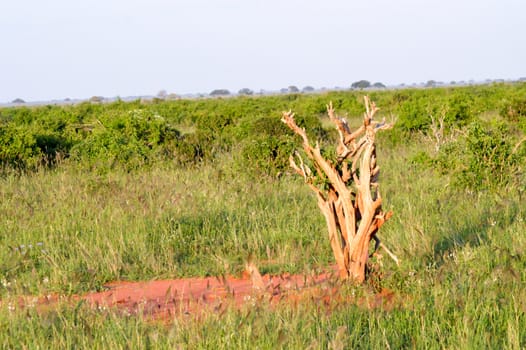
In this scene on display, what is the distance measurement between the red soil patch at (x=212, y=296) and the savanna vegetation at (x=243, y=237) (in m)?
0.10

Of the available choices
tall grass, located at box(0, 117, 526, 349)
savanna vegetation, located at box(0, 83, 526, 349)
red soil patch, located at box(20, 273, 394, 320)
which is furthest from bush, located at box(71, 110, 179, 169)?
red soil patch, located at box(20, 273, 394, 320)

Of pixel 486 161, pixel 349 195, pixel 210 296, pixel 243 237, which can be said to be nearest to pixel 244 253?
pixel 243 237

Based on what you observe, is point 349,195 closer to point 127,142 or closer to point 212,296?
point 212,296

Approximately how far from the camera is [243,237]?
23.4 feet

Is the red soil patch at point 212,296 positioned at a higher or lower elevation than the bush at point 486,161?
lower

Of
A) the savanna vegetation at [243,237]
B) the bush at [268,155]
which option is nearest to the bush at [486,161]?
the savanna vegetation at [243,237]

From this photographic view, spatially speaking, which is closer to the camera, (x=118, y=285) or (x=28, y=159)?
(x=118, y=285)

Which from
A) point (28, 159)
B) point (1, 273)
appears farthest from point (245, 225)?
point (28, 159)

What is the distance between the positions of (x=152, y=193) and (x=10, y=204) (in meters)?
1.63

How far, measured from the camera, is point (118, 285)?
19.8 ft

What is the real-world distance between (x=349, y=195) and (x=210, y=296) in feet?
3.97

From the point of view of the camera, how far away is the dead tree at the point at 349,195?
5184 millimetres

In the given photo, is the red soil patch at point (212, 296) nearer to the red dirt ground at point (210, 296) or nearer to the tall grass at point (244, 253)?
the red dirt ground at point (210, 296)

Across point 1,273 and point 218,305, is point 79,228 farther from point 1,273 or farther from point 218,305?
point 218,305
